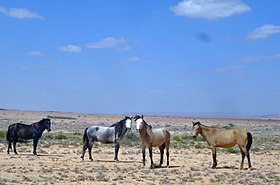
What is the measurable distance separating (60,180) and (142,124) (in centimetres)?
506

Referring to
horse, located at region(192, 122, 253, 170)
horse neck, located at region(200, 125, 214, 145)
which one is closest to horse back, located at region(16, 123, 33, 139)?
horse, located at region(192, 122, 253, 170)

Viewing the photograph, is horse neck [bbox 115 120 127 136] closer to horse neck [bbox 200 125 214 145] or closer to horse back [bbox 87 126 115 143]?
horse back [bbox 87 126 115 143]

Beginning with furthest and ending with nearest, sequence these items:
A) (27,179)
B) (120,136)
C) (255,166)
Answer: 1. (120,136)
2. (255,166)
3. (27,179)

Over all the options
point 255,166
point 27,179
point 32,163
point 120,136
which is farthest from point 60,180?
point 255,166

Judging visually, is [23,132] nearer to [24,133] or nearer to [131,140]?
[24,133]

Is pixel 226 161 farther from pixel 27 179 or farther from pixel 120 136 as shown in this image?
pixel 27 179

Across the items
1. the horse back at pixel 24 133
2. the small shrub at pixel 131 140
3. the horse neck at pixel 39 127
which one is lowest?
the small shrub at pixel 131 140

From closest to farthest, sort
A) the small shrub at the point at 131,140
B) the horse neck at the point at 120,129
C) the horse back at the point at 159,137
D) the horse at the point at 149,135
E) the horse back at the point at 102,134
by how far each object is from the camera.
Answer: the horse at the point at 149,135, the horse back at the point at 159,137, the horse neck at the point at 120,129, the horse back at the point at 102,134, the small shrub at the point at 131,140

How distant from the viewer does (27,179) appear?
1497 centimetres

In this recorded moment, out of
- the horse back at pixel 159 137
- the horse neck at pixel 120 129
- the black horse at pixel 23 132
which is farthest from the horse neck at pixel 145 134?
the black horse at pixel 23 132

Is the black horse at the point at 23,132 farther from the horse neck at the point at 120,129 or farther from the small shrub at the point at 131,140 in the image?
the small shrub at the point at 131,140

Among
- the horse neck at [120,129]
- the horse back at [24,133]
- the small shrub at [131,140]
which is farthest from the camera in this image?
the small shrub at [131,140]

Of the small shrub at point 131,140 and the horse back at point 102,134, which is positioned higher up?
the horse back at point 102,134

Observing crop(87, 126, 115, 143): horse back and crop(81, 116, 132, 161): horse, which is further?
crop(87, 126, 115, 143): horse back
